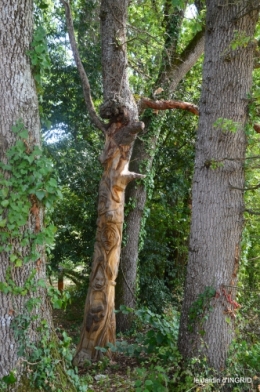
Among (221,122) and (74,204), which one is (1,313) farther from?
(74,204)

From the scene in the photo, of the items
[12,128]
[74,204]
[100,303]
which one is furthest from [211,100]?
[74,204]

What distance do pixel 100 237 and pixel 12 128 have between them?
3.65 metres

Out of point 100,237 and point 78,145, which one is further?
point 78,145

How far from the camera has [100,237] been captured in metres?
7.12

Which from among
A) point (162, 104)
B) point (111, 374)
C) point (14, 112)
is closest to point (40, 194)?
point (14, 112)

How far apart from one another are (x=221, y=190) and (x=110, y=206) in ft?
8.24

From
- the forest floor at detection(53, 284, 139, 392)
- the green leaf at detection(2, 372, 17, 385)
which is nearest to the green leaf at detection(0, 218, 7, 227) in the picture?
the green leaf at detection(2, 372, 17, 385)

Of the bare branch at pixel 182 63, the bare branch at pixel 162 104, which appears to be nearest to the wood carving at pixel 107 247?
the bare branch at pixel 162 104

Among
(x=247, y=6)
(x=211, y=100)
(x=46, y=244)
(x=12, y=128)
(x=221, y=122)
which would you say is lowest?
(x=46, y=244)

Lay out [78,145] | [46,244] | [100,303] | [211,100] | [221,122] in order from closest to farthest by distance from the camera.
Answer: [46,244]
[221,122]
[211,100]
[100,303]
[78,145]

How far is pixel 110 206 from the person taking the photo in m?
7.07

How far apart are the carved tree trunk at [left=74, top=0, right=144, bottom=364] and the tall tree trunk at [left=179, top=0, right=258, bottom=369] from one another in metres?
2.03

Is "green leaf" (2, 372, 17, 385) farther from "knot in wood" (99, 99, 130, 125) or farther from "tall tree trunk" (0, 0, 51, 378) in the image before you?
"knot in wood" (99, 99, 130, 125)

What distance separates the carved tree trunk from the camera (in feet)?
22.5
